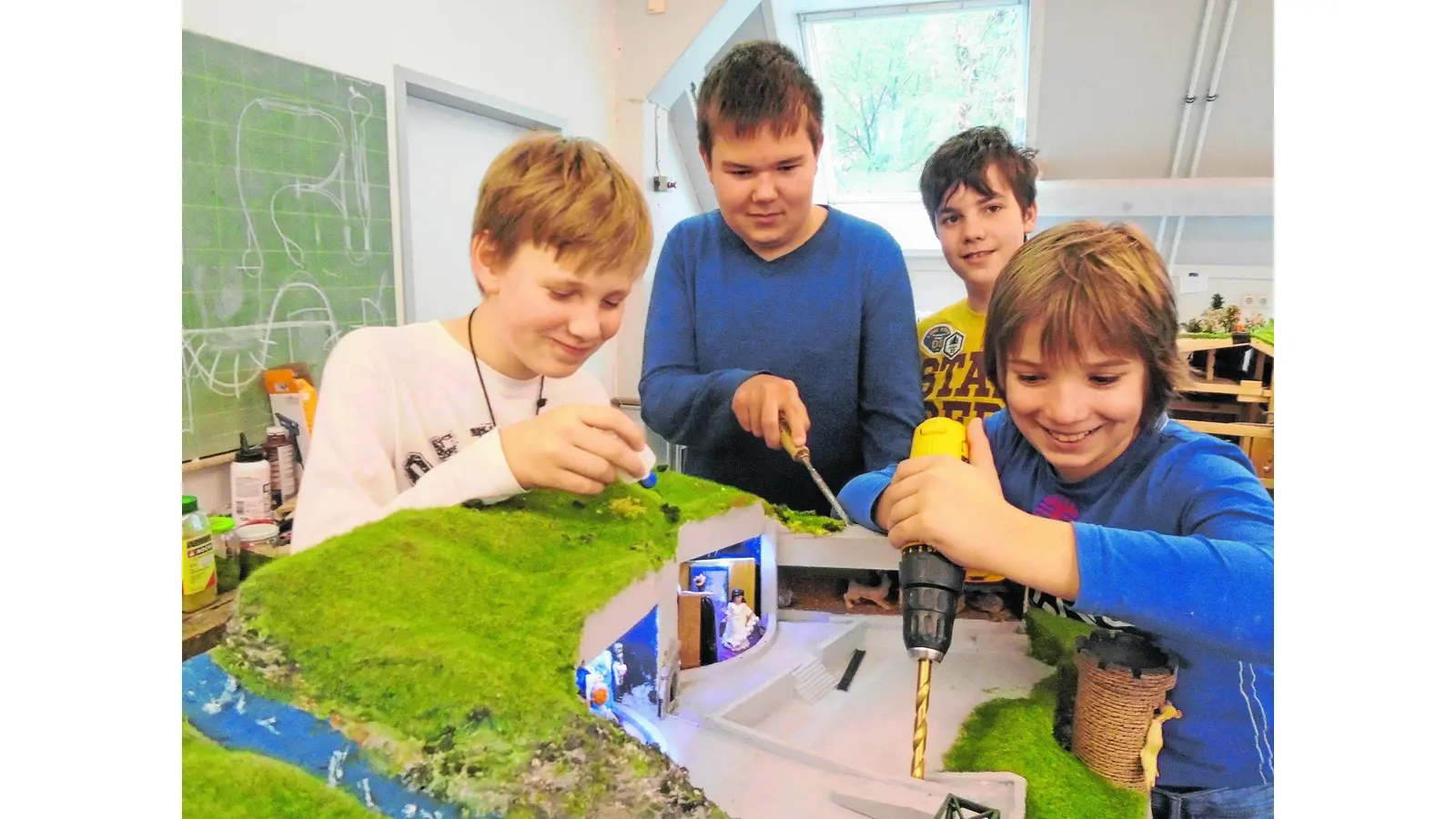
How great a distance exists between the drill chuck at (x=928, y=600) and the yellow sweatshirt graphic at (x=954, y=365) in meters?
0.24

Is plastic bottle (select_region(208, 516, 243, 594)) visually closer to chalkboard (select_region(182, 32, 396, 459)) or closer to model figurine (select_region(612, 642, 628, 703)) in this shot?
chalkboard (select_region(182, 32, 396, 459))

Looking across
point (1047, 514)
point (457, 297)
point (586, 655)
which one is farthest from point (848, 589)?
point (457, 297)

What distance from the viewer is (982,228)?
32.9 inches

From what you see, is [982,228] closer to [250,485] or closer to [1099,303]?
[1099,303]

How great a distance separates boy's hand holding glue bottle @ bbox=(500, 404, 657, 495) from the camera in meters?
0.70

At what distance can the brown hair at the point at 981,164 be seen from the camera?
32.9 inches

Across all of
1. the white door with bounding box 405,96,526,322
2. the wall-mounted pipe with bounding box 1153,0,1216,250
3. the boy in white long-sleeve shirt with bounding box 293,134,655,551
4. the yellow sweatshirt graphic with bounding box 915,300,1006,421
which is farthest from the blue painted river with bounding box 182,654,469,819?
the wall-mounted pipe with bounding box 1153,0,1216,250

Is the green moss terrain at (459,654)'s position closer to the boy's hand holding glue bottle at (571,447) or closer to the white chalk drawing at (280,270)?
the boy's hand holding glue bottle at (571,447)

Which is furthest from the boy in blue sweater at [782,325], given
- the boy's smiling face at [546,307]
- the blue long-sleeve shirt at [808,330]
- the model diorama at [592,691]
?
the boy's smiling face at [546,307]

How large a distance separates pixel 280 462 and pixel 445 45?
48cm

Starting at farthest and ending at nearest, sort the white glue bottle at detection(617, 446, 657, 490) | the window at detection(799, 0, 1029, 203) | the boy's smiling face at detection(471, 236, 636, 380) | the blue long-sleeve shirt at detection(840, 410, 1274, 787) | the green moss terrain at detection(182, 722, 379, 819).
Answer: the window at detection(799, 0, 1029, 203)
the white glue bottle at detection(617, 446, 657, 490)
the boy's smiling face at detection(471, 236, 636, 380)
the blue long-sleeve shirt at detection(840, 410, 1274, 787)
the green moss terrain at detection(182, 722, 379, 819)

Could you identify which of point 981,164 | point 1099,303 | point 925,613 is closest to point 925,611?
point 925,613
